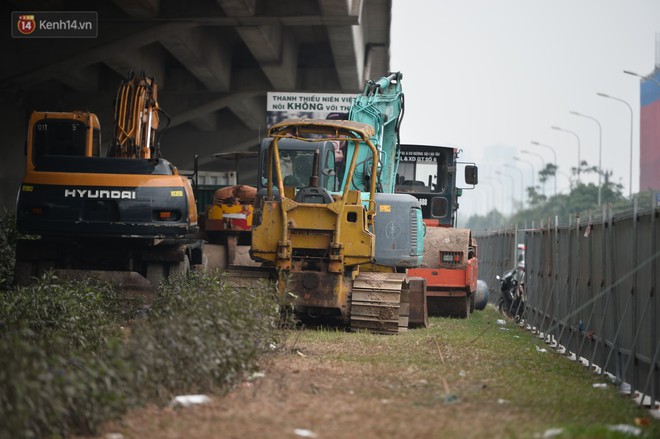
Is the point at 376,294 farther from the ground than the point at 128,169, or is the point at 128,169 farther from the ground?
the point at 128,169

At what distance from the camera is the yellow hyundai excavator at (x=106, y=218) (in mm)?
17703

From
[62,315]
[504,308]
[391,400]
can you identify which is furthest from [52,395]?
[504,308]

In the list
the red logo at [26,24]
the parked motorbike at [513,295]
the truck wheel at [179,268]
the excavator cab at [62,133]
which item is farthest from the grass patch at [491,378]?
the red logo at [26,24]

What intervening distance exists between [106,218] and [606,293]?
26.6ft

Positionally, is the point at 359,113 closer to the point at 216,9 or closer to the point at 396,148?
the point at 396,148

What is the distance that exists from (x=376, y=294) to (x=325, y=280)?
0.81m

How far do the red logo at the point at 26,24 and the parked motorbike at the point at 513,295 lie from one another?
14.7 metres

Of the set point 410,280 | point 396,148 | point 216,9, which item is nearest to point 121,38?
point 216,9

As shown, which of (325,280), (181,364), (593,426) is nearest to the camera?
(593,426)

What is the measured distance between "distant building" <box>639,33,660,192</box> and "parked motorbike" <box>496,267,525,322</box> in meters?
77.7

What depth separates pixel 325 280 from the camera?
1662 cm

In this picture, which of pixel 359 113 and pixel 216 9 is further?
pixel 216 9

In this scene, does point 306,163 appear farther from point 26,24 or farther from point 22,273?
point 26,24

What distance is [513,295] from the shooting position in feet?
80.2
